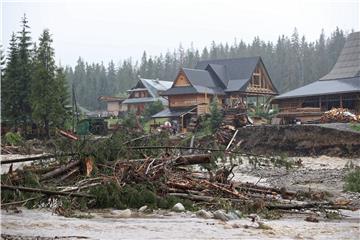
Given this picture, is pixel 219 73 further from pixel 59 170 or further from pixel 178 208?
pixel 178 208

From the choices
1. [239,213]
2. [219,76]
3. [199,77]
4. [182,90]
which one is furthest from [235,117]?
[239,213]

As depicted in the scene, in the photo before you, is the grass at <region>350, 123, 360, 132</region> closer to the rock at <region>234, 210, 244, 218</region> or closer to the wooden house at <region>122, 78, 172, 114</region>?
the rock at <region>234, 210, 244, 218</region>

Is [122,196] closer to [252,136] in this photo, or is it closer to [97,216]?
[97,216]

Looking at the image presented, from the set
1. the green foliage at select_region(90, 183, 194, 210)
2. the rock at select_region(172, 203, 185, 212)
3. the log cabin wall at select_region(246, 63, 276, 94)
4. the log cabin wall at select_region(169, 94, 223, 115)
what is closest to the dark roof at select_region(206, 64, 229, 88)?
the log cabin wall at select_region(246, 63, 276, 94)

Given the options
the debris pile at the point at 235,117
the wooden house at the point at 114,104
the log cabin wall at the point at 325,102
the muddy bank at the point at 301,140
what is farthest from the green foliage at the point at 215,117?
the wooden house at the point at 114,104

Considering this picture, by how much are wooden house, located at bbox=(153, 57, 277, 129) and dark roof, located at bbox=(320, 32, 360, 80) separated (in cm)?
824

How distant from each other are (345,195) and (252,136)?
594 inches

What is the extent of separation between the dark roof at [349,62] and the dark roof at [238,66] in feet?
33.0

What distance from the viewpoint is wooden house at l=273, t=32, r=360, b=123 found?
119 ft

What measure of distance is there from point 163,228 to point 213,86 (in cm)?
4436

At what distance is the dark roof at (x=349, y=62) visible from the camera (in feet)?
139

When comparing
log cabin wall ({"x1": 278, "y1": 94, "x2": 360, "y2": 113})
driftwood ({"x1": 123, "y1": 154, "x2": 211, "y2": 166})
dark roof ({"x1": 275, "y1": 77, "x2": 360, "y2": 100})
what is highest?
dark roof ({"x1": 275, "y1": 77, "x2": 360, "y2": 100})

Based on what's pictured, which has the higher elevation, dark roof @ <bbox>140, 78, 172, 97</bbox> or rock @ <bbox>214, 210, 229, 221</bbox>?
dark roof @ <bbox>140, 78, 172, 97</bbox>

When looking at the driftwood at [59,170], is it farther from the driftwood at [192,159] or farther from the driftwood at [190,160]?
the driftwood at [192,159]
